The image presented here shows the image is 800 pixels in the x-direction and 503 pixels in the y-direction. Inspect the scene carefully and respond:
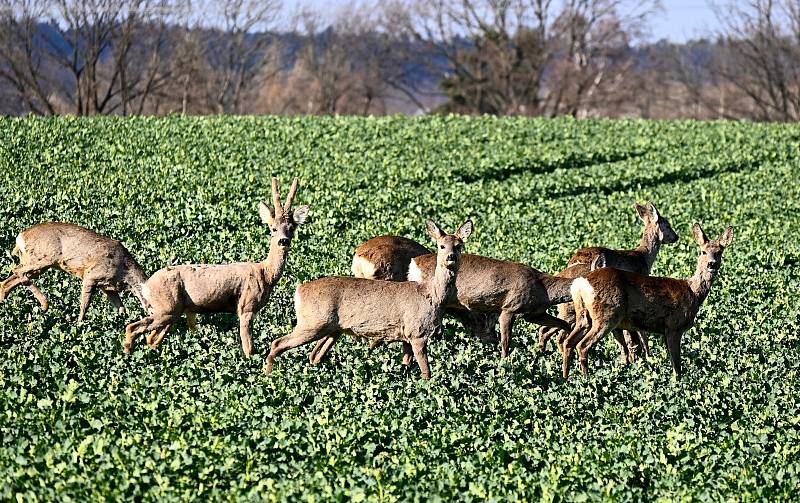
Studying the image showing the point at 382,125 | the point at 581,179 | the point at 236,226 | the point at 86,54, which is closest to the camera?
the point at 236,226

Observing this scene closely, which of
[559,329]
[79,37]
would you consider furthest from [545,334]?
[79,37]

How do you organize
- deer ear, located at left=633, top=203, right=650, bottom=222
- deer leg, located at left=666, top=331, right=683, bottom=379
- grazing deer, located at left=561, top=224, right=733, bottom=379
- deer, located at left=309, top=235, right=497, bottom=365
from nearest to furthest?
deer leg, located at left=666, top=331, right=683, bottom=379, grazing deer, located at left=561, top=224, right=733, bottom=379, deer, located at left=309, top=235, right=497, bottom=365, deer ear, located at left=633, top=203, right=650, bottom=222

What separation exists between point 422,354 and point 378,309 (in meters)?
0.56

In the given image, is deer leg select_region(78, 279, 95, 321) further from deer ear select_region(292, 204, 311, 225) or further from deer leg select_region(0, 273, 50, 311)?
deer ear select_region(292, 204, 311, 225)

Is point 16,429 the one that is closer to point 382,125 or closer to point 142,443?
point 142,443

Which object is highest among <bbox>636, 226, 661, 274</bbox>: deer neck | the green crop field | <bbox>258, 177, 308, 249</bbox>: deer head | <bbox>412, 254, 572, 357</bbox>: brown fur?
<bbox>258, 177, 308, 249</bbox>: deer head

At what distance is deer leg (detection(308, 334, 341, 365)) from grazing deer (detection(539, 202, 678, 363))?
227cm

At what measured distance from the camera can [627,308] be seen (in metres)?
11.1

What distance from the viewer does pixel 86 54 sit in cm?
5241

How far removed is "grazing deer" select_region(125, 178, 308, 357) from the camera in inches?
423

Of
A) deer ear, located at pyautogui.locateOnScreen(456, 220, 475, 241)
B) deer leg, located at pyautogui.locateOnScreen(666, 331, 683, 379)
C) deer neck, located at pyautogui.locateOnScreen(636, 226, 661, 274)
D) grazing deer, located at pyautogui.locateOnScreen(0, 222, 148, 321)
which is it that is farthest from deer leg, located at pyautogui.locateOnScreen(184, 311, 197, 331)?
deer neck, located at pyautogui.locateOnScreen(636, 226, 661, 274)

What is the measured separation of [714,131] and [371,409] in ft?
80.8

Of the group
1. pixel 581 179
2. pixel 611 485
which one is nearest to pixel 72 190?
pixel 581 179

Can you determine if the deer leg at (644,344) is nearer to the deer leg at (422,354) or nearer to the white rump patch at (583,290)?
the white rump patch at (583,290)
